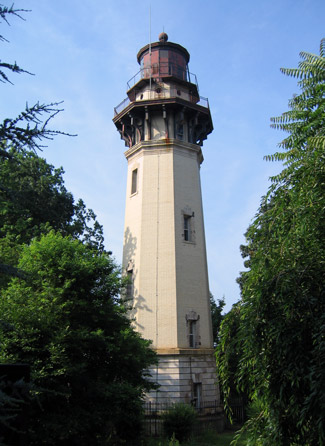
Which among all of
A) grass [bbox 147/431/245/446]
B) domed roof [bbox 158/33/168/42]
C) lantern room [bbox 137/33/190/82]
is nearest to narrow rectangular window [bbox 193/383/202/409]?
grass [bbox 147/431/245/446]

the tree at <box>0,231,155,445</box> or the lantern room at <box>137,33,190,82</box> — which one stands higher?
the lantern room at <box>137,33,190,82</box>

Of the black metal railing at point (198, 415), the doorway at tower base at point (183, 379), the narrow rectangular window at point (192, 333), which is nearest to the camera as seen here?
the black metal railing at point (198, 415)

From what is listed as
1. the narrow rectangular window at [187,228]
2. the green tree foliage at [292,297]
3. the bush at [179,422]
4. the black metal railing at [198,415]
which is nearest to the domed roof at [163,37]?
the narrow rectangular window at [187,228]

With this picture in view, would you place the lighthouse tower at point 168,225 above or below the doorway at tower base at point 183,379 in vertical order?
above

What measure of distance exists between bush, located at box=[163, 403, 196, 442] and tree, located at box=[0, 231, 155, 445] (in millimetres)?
3042

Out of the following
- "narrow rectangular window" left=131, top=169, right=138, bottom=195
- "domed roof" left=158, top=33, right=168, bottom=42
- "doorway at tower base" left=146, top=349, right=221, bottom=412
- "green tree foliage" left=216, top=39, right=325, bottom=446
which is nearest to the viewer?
"green tree foliage" left=216, top=39, right=325, bottom=446

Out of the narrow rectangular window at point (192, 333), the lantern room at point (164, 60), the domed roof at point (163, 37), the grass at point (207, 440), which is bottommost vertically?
the grass at point (207, 440)

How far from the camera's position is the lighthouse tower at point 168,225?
19.7 metres

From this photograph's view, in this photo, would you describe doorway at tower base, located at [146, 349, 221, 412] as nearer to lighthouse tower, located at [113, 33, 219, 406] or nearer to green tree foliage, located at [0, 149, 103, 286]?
lighthouse tower, located at [113, 33, 219, 406]

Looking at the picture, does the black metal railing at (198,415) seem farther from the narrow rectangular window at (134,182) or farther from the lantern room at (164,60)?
the lantern room at (164,60)

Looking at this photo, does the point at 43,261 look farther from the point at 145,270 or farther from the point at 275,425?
the point at 275,425

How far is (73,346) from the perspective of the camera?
12.5 metres

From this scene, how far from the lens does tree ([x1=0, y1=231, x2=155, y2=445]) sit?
38.2 ft

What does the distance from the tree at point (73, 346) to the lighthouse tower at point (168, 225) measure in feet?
15.1
